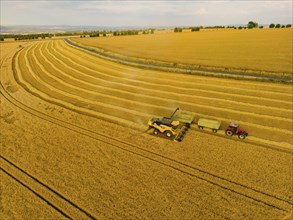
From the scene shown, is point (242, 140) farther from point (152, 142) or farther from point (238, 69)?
point (238, 69)

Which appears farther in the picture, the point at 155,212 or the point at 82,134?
the point at 82,134

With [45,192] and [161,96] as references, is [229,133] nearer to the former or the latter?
[161,96]

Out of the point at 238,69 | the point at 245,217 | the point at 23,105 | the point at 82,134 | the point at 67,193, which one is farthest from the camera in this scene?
the point at 238,69

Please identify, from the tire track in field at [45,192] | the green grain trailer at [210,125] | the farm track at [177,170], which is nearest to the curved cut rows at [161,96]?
the green grain trailer at [210,125]

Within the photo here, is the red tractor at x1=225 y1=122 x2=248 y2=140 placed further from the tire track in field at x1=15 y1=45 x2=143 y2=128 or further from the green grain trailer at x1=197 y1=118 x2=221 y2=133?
the tire track in field at x1=15 y1=45 x2=143 y2=128

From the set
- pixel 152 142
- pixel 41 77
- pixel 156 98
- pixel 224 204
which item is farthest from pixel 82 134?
pixel 41 77

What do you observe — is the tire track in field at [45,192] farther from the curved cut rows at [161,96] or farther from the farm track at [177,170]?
the curved cut rows at [161,96]

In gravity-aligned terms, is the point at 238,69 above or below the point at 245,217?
above
